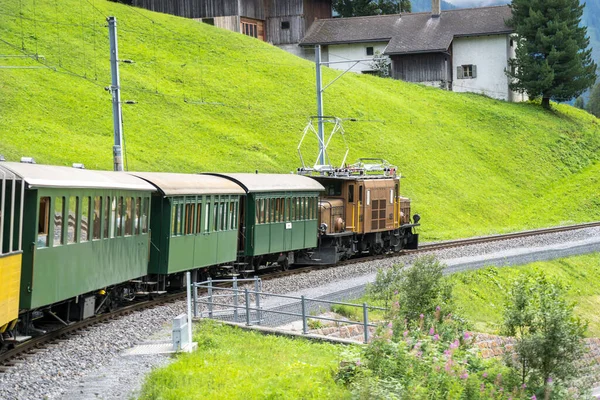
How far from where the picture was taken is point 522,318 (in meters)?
15.4

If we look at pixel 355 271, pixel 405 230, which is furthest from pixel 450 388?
pixel 405 230

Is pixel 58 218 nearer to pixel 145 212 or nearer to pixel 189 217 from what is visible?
pixel 145 212

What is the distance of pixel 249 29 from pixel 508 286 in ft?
166

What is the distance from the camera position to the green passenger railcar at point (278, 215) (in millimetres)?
29109

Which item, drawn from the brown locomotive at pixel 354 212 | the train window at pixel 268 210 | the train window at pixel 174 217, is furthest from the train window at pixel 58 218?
the brown locomotive at pixel 354 212

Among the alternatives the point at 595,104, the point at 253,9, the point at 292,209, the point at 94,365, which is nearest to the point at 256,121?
the point at 253,9

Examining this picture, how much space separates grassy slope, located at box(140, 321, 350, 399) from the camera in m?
13.5

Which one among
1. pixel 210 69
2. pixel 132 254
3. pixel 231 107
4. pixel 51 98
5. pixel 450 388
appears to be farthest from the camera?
pixel 210 69

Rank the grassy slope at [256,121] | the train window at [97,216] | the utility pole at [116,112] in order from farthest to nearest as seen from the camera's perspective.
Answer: the grassy slope at [256,121] → the utility pole at [116,112] → the train window at [97,216]

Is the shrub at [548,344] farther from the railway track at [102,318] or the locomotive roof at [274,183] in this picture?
the locomotive roof at [274,183]

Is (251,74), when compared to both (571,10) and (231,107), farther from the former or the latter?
(571,10)

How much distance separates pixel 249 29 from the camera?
3123 inches

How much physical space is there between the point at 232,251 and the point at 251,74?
3927 centimetres

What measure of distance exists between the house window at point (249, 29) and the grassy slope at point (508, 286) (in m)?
43.9
